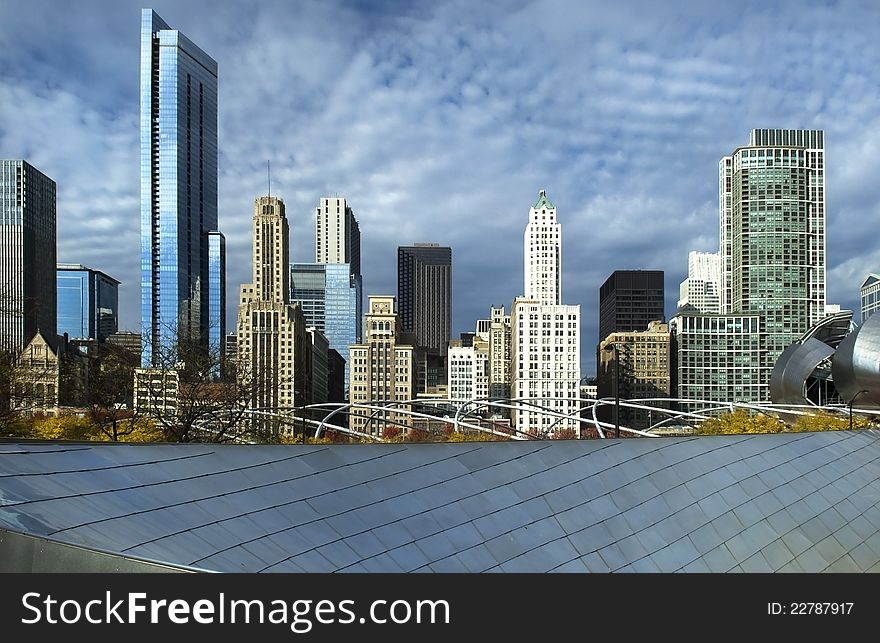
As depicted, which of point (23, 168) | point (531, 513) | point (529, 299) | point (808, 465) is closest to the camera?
point (531, 513)

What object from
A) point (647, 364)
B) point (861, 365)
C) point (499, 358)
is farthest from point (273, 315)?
point (861, 365)

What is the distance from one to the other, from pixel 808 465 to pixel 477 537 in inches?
280

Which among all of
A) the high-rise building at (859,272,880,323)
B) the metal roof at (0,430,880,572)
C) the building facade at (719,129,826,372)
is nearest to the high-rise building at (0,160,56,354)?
the metal roof at (0,430,880,572)

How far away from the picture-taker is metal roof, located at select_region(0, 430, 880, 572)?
6.80 meters

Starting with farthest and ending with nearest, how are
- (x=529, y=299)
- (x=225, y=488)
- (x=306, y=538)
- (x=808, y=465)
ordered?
(x=529, y=299) → (x=808, y=465) → (x=225, y=488) → (x=306, y=538)

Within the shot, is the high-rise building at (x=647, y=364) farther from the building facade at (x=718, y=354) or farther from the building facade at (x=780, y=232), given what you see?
the building facade at (x=780, y=232)

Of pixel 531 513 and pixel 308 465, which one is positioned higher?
pixel 308 465

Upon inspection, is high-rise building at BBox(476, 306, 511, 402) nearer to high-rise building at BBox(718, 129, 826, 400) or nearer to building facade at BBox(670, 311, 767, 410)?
building facade at BBox(670, 311, 767, 410)

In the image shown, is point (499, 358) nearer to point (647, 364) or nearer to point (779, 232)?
point (647, 364)

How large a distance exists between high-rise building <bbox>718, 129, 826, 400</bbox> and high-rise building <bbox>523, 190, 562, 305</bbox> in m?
39.5
